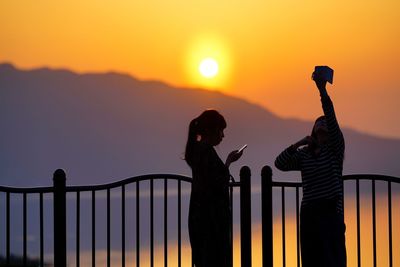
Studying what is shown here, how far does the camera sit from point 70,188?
9.98 m

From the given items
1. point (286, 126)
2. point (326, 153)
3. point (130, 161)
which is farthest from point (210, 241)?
point (286, 126)

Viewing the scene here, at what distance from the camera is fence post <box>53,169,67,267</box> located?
9.91 m

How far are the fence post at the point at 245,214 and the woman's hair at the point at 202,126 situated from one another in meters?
2.16

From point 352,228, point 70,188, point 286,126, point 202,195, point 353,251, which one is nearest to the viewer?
point 202,195

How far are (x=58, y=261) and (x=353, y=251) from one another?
14.6 metres

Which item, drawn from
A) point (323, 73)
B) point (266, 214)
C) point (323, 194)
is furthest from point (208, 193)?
point (266, 214)

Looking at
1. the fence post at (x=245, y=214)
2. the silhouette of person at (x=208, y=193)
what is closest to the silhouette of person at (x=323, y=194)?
the silhouette of person at (x=208, y=193)

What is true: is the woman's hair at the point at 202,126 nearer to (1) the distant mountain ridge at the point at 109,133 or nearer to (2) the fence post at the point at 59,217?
(2) the fence post at the point at 59,217

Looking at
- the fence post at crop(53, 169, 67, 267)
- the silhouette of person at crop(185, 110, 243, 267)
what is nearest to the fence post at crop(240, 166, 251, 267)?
the fence post at crop(53, 169, 67, 267)

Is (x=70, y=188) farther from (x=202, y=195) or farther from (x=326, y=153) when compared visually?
(x=326, y=153)

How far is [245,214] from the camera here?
35.0 feet

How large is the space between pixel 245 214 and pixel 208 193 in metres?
2.39

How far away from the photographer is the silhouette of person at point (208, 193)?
8.32m

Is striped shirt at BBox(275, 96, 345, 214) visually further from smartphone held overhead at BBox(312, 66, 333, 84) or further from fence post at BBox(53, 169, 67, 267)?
fence post at BBox(53, 169, 67, 267)
